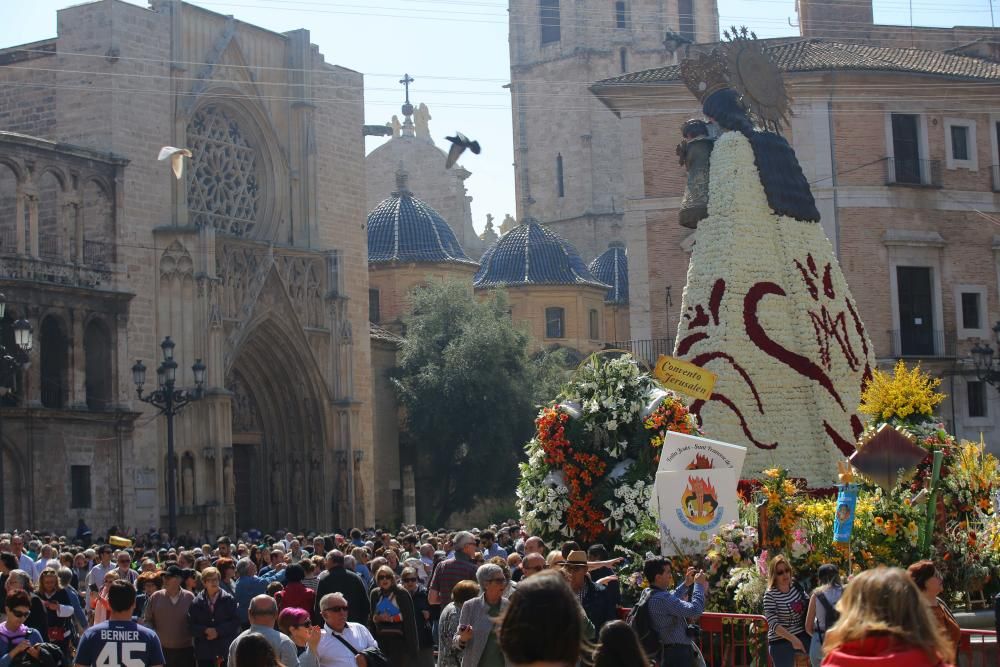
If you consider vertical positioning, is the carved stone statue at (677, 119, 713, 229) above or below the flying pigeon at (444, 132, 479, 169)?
below

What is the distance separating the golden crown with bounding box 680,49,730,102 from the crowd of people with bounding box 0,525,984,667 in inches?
236

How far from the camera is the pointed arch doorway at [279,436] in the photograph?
42.3 m

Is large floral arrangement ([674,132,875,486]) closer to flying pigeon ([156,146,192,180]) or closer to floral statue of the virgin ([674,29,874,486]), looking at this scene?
floral statue of the virgin ([674,29,874,486])

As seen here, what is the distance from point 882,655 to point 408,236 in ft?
178

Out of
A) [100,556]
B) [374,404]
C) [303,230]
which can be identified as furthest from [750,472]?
[374,404]

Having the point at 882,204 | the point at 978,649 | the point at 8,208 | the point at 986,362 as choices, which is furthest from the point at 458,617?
the point at 882,204

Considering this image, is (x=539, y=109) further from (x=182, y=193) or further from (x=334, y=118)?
(x=182, y=193)

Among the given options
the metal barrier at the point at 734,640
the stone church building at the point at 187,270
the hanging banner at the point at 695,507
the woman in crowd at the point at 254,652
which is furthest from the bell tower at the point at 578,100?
the woman in crowd at the point at 254,652

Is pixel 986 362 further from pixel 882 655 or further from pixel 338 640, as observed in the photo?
pixel 882 655

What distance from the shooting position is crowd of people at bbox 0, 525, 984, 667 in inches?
199

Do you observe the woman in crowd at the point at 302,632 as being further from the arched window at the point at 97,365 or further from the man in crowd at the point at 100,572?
the arched window at the point at 97,365

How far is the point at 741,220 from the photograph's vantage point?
18.6 m

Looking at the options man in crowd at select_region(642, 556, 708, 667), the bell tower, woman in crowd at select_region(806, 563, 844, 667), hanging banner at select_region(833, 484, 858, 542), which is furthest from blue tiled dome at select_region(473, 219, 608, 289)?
man in crowd at select_region(642, 556, 708, 667)

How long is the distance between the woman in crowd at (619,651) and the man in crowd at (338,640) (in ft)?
10.5
